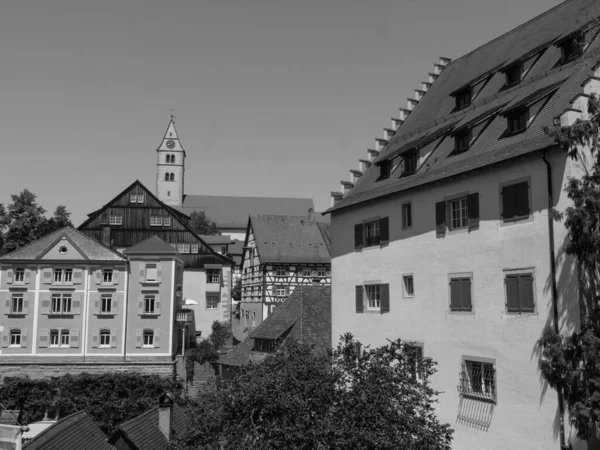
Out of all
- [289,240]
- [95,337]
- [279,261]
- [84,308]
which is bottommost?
[95,337]

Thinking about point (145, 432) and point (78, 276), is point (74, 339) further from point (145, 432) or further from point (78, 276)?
point (145, 432)

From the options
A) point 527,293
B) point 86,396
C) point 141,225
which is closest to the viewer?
point 527,293

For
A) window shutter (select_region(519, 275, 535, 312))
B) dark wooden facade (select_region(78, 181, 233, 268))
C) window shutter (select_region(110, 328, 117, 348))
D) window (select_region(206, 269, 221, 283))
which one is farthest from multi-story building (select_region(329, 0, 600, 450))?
dark wooden facade (select_region(78, 181, 233, 268))

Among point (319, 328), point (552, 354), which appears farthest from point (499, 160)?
point (319, 328)

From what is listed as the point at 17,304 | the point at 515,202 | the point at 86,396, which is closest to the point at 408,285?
the point at 515,202

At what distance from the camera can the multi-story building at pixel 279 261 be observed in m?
48.8

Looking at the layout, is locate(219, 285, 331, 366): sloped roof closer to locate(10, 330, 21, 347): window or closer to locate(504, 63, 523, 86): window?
locate(10, 330, 21, 347): window

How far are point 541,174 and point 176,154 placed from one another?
10181 cm

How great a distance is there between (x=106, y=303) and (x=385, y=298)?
26.6m

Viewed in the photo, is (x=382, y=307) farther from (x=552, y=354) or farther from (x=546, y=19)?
(x=546, y=19)

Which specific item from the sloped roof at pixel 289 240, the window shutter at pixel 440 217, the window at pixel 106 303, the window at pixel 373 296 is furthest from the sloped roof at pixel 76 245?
the window shutter at pixel 440 217

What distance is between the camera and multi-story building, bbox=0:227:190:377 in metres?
42.2

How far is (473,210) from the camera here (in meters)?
19.7

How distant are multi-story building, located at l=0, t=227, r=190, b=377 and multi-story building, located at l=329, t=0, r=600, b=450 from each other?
2068 centimetres
